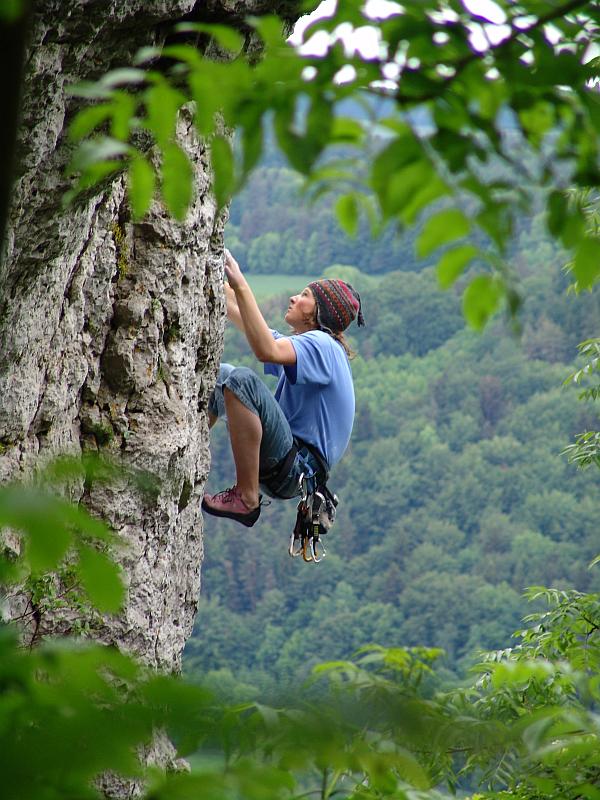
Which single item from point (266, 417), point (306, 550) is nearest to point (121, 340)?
point (266, 417)

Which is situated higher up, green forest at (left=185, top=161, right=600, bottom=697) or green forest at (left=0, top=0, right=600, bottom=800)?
green forest at (left=0, top=0, right=600, bottom=800)

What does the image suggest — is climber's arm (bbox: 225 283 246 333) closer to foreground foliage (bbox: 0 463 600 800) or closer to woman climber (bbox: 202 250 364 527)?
woman climber (bbox: 202 250 364 527)

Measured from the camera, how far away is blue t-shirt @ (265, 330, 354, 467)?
565cm

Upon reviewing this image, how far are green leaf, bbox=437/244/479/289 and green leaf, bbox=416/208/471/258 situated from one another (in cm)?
4

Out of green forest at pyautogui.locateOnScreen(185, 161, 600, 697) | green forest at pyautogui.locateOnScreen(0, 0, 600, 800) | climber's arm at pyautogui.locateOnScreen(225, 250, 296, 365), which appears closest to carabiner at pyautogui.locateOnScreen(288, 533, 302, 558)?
green forest at pyautogui.locateOnScreen(0, 0, 600, 800)

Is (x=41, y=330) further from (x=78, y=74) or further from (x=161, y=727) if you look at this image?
(x=161, y=727)

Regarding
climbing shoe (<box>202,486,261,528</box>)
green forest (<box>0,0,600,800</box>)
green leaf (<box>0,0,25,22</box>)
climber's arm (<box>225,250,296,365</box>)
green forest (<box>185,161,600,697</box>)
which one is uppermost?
green leaf (<box>0,0,25,22</box>)

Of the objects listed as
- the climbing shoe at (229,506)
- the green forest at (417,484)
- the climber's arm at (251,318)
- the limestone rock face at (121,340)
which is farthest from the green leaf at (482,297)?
the green forest at (417,484)

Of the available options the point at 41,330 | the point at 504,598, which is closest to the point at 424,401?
the point at 504,598

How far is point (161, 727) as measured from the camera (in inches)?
43.1

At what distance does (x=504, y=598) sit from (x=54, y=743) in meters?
54.6

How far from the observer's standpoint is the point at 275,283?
73188 millimetres

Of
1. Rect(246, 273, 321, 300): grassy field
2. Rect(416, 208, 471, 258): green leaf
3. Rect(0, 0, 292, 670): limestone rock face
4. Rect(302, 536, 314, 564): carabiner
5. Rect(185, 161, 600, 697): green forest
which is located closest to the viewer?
Rect(416, 208, 471, 258): green leaf

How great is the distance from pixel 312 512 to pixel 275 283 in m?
67.9
